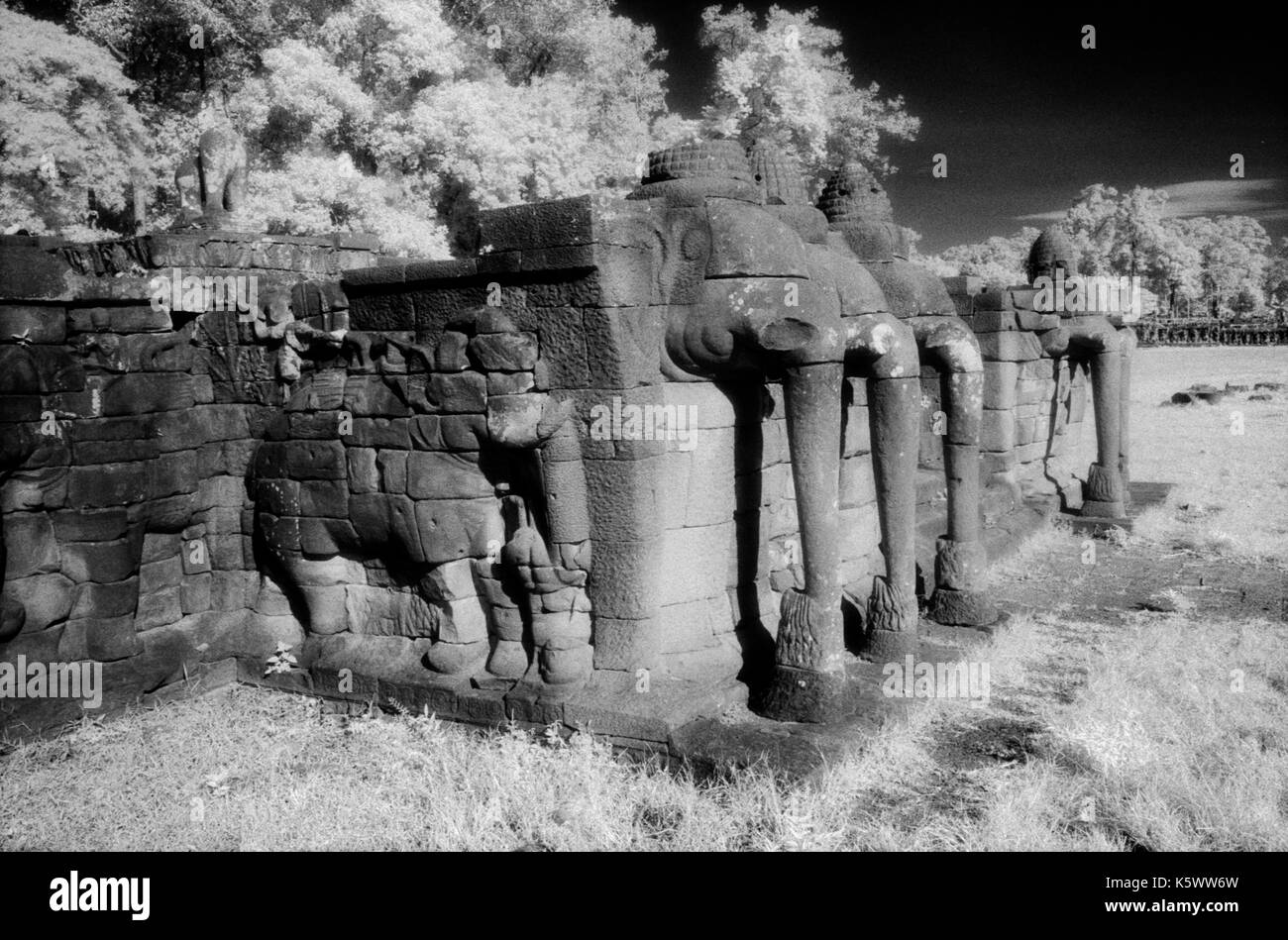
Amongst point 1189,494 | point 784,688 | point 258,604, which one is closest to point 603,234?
point 784,688

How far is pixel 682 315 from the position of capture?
5.62m

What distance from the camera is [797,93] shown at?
954 inches

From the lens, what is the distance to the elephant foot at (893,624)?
6.58 metres

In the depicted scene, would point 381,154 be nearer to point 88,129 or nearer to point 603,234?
point 88,129

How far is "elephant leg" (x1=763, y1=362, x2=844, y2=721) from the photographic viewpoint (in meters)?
5.45

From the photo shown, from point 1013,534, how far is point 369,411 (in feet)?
24.2

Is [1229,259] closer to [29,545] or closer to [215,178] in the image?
[215,178]

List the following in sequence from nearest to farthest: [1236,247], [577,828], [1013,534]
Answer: [577,828], [1013,534], [1236,247]

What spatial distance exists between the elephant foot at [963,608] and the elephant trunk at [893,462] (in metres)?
0.91

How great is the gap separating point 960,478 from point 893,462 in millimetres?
1414

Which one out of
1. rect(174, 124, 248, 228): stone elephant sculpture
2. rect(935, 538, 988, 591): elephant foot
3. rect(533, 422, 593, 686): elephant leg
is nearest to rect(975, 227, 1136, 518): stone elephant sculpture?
rect(935, 538, 988, 591): elephant foot

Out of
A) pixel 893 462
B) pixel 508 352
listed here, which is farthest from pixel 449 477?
pixel 893 462

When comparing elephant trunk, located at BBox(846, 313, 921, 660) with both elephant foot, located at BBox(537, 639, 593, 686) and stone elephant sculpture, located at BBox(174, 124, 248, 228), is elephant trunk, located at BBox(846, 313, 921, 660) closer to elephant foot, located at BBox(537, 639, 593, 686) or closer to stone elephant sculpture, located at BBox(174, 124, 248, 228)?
elephant foot, located at BBox(537, 639, 593, 686)

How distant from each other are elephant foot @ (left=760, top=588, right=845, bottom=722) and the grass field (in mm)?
369
